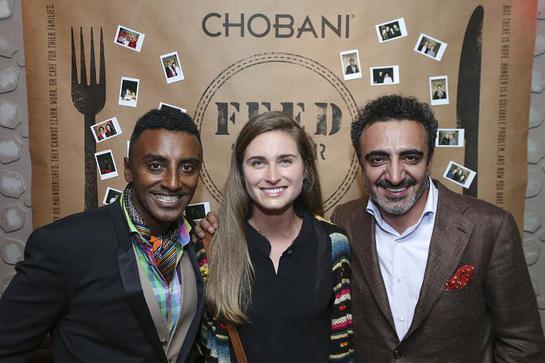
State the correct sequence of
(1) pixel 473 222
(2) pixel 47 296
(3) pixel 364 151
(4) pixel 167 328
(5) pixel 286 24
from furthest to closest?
(5) pixel 286 24, (3) pixel 364 151, (1) pixel 473 222, (4) pixel 167 328, (2) pixel 47 296

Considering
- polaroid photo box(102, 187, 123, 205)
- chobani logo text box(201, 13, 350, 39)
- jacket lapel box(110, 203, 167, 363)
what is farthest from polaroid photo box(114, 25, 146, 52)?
jacket lapel box(110, 203, 167, 363)

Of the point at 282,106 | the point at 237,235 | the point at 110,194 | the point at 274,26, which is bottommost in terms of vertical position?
the point at 237,235

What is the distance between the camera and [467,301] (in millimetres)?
1674

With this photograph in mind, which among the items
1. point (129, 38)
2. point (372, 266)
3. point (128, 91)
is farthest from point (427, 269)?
point (129, 38)

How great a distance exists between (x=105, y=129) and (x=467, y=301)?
5.89 feet

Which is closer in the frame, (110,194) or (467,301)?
(467,301)

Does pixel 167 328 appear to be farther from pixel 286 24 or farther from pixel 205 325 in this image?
pixel 286 24

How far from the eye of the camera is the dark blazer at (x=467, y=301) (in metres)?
1.66

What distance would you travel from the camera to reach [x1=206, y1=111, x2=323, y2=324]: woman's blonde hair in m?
1.66

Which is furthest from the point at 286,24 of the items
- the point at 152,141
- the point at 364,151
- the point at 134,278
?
the point at 134,278

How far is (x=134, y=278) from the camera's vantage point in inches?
57.7

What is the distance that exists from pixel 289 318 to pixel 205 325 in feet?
1.17

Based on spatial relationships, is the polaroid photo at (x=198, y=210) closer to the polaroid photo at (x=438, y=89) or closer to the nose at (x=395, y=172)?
the nose at (x=395, y=172)

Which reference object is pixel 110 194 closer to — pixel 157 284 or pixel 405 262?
pixel 157 284
